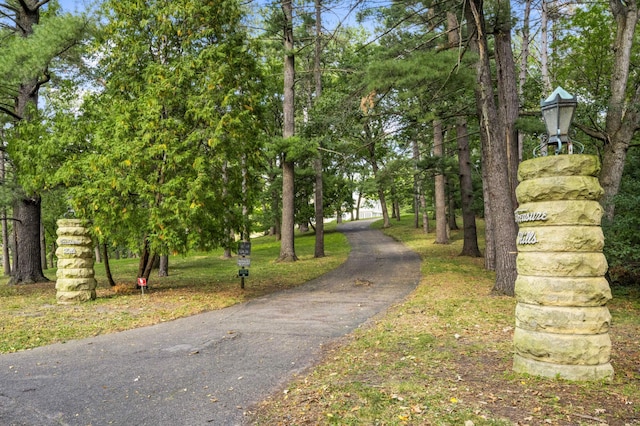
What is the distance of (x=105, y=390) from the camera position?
4449 millimetres

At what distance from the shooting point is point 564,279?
4.38 m

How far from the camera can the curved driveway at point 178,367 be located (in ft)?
12.9

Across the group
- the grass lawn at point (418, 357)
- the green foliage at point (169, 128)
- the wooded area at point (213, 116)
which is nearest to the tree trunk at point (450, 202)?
the wooded area at point (213, 116)

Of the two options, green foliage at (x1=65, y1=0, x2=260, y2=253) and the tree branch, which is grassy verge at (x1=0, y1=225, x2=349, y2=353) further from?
the tree branch

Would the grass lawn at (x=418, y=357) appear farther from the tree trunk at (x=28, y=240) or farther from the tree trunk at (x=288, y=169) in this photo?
the tree trunk at (x=288, y=169)

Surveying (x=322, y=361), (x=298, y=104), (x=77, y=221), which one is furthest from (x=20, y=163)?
(x=298, y=104)

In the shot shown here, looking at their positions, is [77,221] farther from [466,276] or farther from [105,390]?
[466,276]

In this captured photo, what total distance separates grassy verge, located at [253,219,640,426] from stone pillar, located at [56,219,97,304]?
6809 millimetres

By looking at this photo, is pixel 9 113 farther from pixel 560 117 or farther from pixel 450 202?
pixel 450 202

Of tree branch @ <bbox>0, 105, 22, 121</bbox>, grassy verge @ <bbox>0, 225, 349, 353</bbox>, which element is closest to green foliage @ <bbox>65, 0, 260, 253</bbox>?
grassy verge @ <bbox>0, 225, 349, 353</bbox>

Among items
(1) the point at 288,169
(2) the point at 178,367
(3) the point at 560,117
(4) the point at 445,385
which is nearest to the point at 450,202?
(1) the point at 288,169

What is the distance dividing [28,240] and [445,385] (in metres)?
13.8

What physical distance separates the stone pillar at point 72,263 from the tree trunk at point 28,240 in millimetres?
4388

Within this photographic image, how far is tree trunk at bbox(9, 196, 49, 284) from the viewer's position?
13.4m
